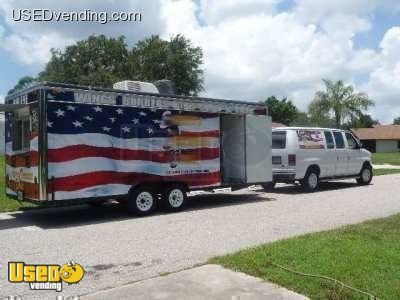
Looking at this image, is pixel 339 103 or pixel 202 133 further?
pixel 339 103

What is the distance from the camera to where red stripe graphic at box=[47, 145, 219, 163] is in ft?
33.5

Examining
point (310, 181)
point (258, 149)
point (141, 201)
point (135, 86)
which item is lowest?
point (141, 201)

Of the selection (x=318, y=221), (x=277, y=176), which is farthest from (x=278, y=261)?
(x=277, y=176)

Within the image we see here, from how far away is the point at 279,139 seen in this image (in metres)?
16.0

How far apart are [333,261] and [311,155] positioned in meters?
9.73

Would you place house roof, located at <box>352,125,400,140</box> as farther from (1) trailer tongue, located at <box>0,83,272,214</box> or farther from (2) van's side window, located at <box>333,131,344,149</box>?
(1) trailer tongue, located at <box>0,83,272,214</box>

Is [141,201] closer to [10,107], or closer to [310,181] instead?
[10,107]

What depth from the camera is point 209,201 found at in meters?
14.1

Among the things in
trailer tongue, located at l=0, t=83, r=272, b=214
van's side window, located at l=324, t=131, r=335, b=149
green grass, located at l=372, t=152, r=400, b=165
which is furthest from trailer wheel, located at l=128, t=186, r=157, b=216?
green grass, located at l=372, t=152, r=400, b=165

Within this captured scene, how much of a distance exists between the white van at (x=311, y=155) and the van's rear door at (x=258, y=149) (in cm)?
152

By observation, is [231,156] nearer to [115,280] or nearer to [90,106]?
[90,106]

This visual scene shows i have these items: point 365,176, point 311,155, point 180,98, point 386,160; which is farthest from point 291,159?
point 386,160

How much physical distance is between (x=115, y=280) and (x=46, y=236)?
3426 millimetres

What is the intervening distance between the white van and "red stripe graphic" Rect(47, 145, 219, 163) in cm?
342
